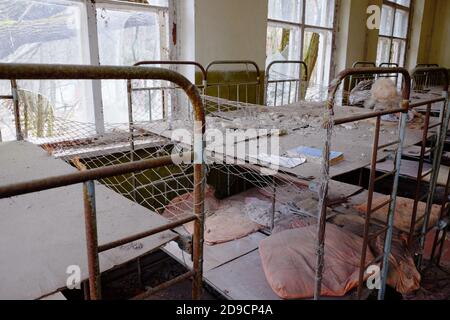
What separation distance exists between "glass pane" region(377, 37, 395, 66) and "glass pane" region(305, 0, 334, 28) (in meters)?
1.84

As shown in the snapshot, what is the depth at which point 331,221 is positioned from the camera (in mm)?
2910

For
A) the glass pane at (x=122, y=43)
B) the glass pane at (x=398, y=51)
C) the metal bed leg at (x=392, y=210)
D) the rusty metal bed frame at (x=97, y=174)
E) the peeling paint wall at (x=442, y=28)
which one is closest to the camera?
the rusty metal bed frame at (x=97, y=174)

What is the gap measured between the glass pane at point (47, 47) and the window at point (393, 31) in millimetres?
5543

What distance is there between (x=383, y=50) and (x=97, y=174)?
23.6 feet

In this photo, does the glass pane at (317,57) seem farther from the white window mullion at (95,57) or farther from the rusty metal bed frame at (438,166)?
the white window mullion at (95,57)

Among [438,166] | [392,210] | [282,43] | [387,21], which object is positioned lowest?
[392,210]

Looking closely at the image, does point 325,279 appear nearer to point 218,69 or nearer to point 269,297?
point 269,297

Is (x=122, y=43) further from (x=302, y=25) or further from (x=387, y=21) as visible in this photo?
(x=387, y=21)

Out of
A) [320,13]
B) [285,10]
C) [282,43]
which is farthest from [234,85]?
[320,13]

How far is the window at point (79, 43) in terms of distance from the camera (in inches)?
105

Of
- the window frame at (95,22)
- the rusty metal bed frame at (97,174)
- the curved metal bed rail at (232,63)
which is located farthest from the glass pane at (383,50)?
the rusty metal bed frame at (97,174)

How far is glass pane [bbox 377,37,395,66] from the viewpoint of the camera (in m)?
6.71

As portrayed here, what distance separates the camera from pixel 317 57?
536 cm

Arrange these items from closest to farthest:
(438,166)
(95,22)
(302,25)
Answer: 1. (438,166)
2. (95,22)
3. (302,25)
